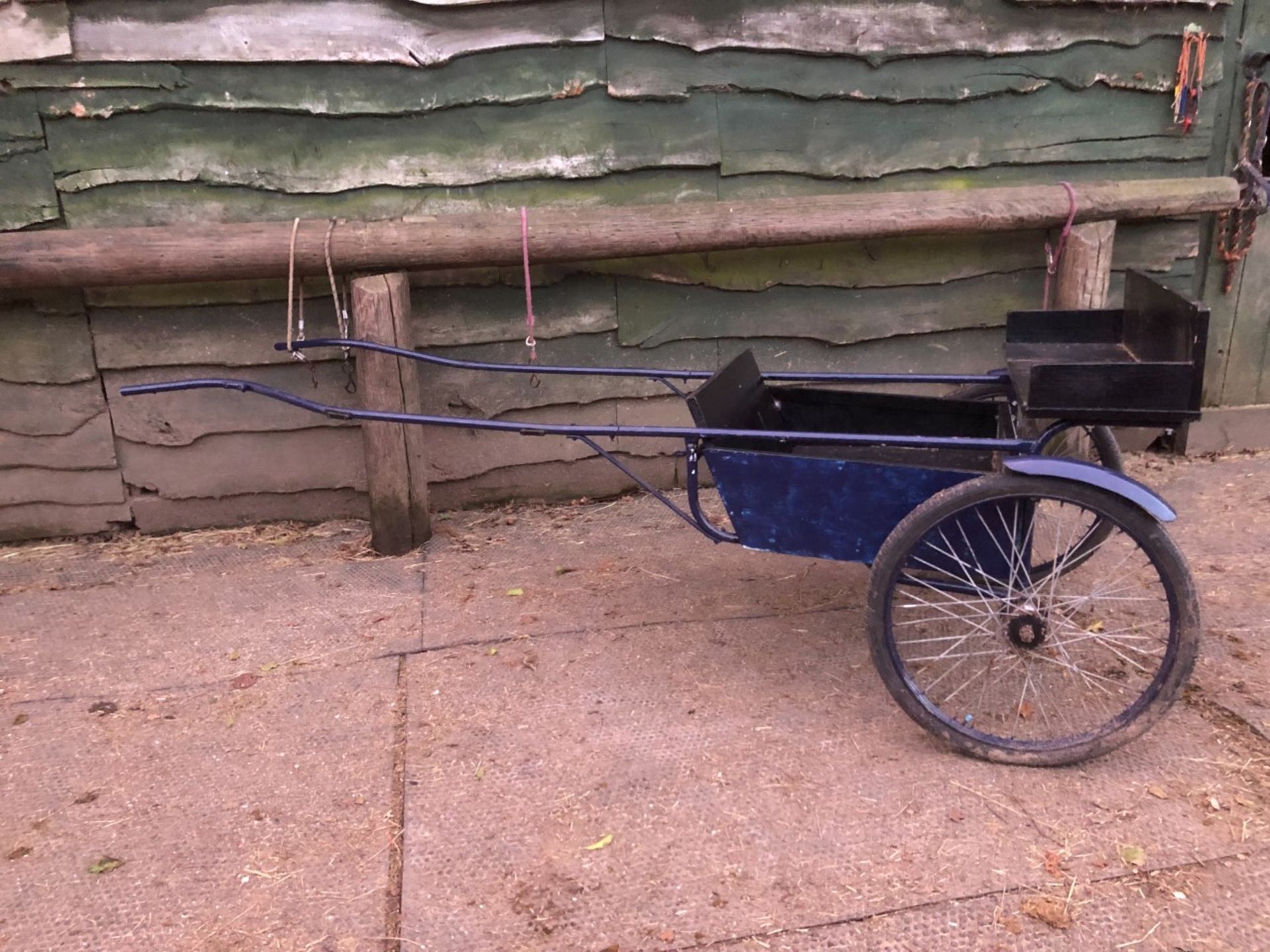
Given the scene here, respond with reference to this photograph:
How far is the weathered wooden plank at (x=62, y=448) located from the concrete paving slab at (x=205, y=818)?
1.37 m

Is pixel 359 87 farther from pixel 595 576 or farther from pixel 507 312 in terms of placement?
pixel 595 576

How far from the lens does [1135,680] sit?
2975 millimetres

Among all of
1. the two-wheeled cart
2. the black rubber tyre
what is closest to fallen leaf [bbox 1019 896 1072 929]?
the two-wheeled cart

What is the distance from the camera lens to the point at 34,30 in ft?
11.7

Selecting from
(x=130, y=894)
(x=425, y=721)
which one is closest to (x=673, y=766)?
(x=425, y=721)

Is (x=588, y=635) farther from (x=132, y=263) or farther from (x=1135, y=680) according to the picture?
(x=132, y=263)

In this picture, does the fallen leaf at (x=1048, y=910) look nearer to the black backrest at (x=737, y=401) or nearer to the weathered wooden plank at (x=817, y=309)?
the black backrest at (x=737, y=401)

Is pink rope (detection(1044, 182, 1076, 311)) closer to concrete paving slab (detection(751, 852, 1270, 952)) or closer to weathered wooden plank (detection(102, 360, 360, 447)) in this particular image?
concrete paving slab (detection(751, 852, 1270, 952))

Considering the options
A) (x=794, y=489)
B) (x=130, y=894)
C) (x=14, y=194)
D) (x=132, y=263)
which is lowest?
(x=130, y=894)

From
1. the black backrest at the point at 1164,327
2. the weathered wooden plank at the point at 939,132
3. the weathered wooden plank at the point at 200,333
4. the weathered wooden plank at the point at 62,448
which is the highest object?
the weathered wooden plank at the point at 939,132

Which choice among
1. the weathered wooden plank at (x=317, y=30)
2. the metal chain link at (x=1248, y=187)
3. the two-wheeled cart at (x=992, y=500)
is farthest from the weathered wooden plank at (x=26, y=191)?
the metal chain link at (x=1248, y=187)

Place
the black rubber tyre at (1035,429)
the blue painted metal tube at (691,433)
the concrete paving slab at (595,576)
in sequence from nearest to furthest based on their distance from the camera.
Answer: the blue painted metal tube at (691,433), the black rubber tyre at (1035,429), the concrete paving slab at (595,576)

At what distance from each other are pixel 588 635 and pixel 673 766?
30.4 inches

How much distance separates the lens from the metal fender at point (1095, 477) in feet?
7.75
